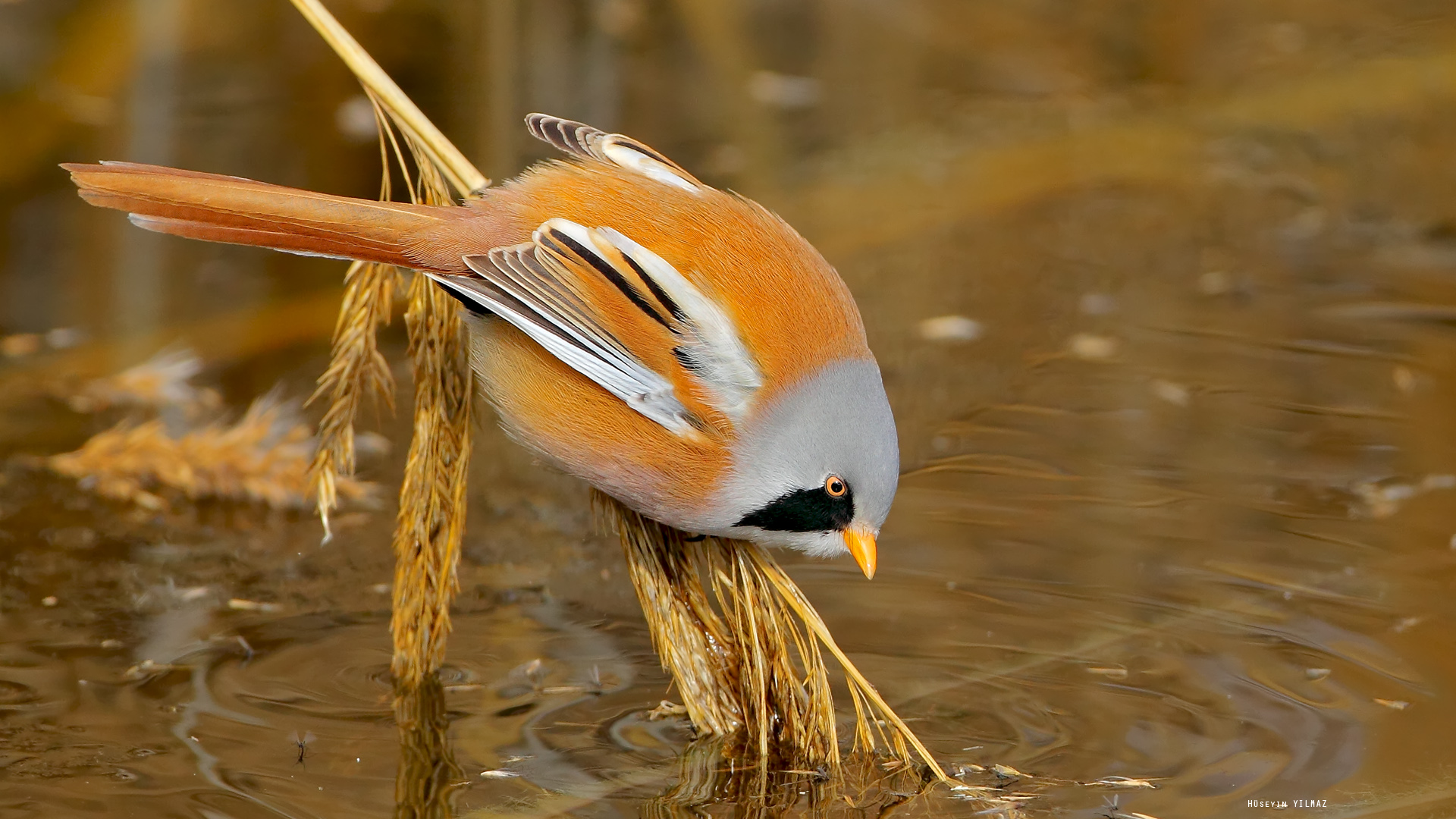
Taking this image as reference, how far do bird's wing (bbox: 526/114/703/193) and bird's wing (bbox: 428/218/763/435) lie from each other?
259mm

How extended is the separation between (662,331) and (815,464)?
1.22 ft

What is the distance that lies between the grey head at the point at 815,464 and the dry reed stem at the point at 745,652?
267 millimetres

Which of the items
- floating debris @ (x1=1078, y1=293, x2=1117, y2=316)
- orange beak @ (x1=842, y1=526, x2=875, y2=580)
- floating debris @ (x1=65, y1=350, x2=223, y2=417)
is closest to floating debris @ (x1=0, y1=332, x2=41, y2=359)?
floating debris @ (x1=65, y1=350, x2=223, y2=417)

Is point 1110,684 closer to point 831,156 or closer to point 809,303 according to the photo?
point 809,303

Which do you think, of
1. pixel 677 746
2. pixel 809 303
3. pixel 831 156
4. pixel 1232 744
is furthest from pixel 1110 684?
pixel 831 156

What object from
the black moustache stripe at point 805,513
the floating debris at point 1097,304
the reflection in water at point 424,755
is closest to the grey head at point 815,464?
the black moustache stripe at point 805,513

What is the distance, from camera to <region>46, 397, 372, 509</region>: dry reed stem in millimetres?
4254

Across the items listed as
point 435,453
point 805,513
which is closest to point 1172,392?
point 805,513

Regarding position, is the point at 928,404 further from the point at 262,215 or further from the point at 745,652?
the point at 262,215

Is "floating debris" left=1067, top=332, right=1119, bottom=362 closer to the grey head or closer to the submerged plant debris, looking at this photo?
the submerged plant debris

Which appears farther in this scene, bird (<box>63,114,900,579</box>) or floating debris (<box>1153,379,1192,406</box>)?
floating debris (<box>1153,379,1192,406</box>)

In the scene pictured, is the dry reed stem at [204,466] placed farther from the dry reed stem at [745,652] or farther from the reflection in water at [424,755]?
the dry reed stem at [745,652]

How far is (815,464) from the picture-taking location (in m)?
2.78

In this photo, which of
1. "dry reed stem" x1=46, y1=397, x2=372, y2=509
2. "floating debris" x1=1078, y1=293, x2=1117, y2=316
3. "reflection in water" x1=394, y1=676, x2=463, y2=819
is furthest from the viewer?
"floating debris" x1=1078, y1=293, x2=1117, y2=316
